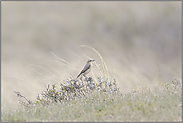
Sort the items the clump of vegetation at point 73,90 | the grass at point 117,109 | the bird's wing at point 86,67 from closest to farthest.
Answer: the grass at point 117,109 < the clump of vegetation at point 73,90 < the bird's wing at point 86,67

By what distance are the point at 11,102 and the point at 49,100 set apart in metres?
1.25

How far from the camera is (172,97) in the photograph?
225 inches

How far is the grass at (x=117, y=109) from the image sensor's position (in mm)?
5020

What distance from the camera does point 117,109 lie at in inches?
213

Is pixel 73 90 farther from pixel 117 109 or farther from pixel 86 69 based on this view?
pixel 117 109

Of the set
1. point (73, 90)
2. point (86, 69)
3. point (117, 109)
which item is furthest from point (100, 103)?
point (86, 69)

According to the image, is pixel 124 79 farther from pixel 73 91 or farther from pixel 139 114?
pixel 139 114

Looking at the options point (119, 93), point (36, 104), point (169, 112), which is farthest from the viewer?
point (36, 104)

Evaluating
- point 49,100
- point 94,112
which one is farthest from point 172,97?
point 49,100

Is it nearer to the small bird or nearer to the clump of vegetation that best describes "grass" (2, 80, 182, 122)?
the clump of vegetation

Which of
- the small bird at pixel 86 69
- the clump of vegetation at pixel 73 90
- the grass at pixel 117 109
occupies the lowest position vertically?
the grass at pixel 117 109

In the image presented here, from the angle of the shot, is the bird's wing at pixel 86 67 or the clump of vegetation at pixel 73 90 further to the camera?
the bird's wing at pixel 86 67

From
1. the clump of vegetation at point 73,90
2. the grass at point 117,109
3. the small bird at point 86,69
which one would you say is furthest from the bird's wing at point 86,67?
the grass at point 117,109

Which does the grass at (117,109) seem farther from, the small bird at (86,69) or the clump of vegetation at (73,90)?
the small bird at (86,69)
